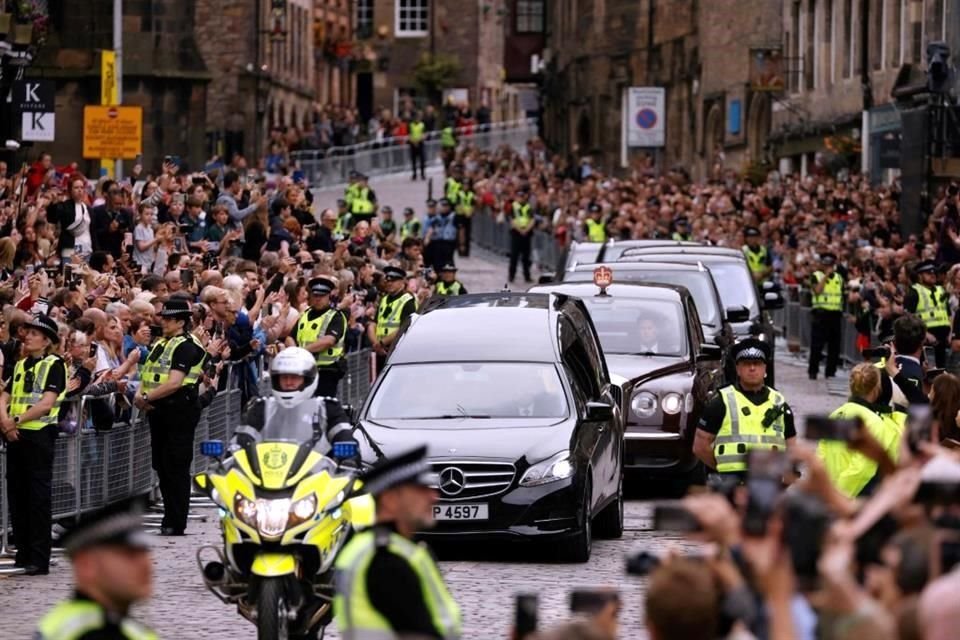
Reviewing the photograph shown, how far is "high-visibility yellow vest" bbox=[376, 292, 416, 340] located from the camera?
88.5ft

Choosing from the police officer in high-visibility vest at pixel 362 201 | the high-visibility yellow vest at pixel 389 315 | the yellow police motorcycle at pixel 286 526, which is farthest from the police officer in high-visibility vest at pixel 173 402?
the police officer in high-visibility vest at pixel 362 201

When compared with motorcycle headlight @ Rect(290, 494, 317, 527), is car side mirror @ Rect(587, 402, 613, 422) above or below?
above

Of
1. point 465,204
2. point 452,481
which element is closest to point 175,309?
point 452,481

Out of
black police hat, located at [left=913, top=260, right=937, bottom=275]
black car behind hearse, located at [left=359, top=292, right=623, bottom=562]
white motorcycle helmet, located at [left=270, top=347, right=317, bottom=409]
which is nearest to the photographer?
white motorcycle helmet, located at [left=270, top=347, right=317, bottom=409]

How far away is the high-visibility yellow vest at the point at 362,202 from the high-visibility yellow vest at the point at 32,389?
29.0 m

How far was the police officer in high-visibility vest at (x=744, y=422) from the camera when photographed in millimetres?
15117

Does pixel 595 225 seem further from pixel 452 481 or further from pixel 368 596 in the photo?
pixel 368 596

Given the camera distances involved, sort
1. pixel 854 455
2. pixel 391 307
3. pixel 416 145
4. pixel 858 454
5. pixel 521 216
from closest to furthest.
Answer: pixel 858 454
pixel 854 455
pixel 391 307
pixel 521 216
pixel 416 145

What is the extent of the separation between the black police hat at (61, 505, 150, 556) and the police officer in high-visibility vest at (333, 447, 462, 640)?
41.8 inches

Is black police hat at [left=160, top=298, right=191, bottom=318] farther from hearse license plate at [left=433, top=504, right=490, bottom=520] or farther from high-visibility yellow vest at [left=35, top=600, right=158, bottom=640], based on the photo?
high-visibility yellow vest at [left=35, top=600, right=158, bottom=640]

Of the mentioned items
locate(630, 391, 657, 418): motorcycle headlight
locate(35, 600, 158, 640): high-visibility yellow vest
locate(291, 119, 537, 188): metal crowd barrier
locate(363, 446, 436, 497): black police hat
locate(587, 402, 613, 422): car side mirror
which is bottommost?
locate(630, 391, 657, 418): motorcycle headlight

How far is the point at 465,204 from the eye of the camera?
56.8m

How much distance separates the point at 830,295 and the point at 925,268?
6134 mm

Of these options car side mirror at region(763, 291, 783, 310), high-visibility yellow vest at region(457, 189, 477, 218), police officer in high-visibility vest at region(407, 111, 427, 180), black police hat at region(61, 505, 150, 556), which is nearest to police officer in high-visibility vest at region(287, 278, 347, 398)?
car side mirror at region(763, 291, 783, 310)
